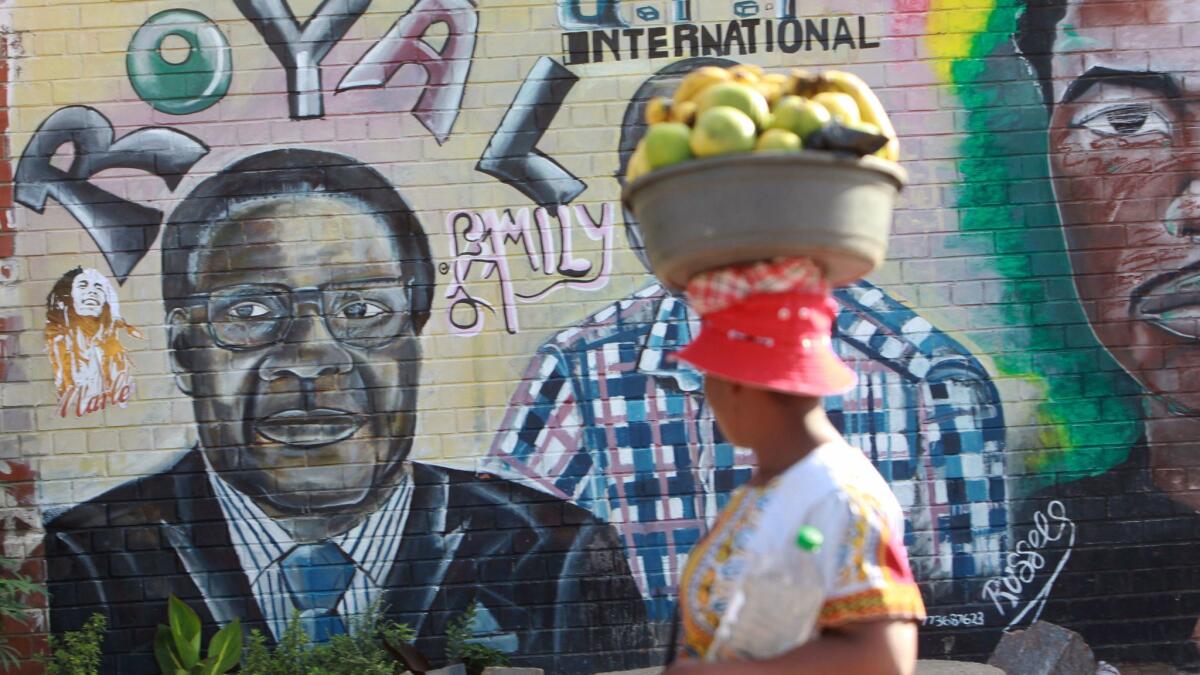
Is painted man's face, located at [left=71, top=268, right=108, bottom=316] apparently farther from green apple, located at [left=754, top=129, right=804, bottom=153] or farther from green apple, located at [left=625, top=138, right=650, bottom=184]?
green apple, located at [left=754, top=129, right=804, bottom=153]

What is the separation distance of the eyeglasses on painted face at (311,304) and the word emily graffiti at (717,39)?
4.24 feet

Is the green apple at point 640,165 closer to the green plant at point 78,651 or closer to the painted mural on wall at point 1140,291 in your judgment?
the painted mural on wall at point 1140,291

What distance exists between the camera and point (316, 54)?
5.61m

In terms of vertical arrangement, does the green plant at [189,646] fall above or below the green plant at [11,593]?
below

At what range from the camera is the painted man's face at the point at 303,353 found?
220 inches

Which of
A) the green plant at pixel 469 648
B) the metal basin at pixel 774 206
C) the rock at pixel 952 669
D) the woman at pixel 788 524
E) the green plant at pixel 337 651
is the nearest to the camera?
the woman at pixel 788 524

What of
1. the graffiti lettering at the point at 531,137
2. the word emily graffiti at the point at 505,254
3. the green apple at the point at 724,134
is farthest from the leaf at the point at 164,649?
the green apple at the point at 724,134

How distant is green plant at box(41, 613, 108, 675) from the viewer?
5430 millimetres

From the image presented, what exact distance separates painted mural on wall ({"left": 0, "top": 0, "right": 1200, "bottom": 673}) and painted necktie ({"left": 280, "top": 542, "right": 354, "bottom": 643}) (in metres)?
0.01

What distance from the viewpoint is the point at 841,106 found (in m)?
2.29

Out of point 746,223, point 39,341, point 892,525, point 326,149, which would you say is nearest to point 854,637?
point 892,525

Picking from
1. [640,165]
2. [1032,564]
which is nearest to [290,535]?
[1032,564]

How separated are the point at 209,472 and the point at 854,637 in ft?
13.5

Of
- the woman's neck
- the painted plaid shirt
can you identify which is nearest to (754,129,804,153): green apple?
the woman's neck
